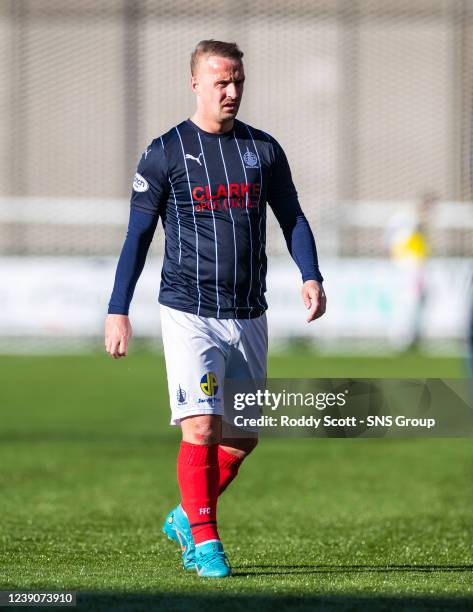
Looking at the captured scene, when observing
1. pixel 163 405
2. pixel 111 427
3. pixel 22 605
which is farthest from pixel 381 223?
pixel 22 605

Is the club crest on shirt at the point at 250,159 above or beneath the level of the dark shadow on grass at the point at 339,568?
above

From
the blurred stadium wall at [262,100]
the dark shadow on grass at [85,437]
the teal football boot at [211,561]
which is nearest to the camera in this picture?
the teal football boot at [211,561]

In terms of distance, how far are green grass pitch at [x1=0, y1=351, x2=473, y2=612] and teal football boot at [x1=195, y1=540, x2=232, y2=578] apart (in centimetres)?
Answer: 5

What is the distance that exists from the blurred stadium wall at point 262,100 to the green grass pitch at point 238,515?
10208 mm

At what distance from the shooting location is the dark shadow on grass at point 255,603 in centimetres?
367

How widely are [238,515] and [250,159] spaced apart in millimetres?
2833

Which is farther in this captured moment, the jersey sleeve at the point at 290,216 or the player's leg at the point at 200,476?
the jersey sleeve at the point at 290,216

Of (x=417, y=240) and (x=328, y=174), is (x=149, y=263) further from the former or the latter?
(x=328, y=174)

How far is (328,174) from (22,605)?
66.9 ft

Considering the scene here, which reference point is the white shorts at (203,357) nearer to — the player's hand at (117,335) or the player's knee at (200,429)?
the player's knee at (200,429)

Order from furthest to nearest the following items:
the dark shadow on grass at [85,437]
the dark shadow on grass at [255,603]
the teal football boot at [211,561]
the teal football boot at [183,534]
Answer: the dark shadow on grass at [85,437], the teal football boot at [183,534], the teal football boot at [211,561], the dark shadow on grass at [255,603]

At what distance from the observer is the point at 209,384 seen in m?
4.36

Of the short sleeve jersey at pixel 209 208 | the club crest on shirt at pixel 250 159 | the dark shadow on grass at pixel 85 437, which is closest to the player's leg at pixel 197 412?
the short sleeve jersey at pixel 209 208

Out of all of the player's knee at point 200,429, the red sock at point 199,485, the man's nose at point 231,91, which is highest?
the man's nose at point 231,91
